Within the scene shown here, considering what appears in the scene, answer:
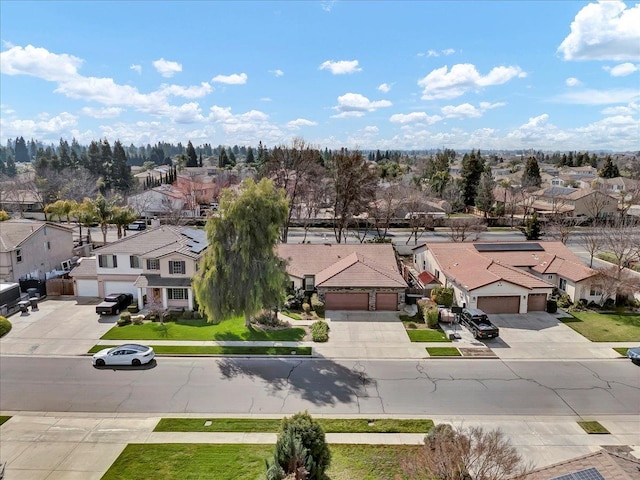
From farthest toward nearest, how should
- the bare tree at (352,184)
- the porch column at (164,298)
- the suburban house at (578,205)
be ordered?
the suburban house at (578,205) → the bare tree at (352,184) → the porch column at (164,298)

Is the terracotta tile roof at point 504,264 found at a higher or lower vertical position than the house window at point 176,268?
lower

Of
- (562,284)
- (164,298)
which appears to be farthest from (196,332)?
(562,284)

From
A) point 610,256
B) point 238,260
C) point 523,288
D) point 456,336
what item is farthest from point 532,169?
point 238,260

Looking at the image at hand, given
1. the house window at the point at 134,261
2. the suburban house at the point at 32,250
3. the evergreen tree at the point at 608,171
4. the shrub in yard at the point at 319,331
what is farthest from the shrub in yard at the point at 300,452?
the evergreen tree at the point at 608,171

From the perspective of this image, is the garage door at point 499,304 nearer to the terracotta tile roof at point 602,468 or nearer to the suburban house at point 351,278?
the suburban house at point 351,278

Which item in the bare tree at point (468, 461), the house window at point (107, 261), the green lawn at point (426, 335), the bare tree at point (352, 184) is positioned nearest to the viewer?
the bare tree at point (468, 461)

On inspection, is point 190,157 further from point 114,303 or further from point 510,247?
point 510,247
